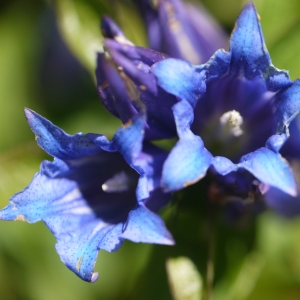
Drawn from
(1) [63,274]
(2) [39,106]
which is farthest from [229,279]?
(2) [39,106]

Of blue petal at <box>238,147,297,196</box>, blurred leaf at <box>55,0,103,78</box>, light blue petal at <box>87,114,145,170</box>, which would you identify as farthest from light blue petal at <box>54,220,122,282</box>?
blurred leaf at <box>55,0,103,78</box>

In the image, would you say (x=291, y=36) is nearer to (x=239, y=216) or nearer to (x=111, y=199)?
(x=239, y=216)

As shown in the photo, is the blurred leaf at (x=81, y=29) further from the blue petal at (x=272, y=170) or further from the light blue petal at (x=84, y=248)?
the blue petal at (x=272, y=170)

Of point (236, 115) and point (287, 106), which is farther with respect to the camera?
point (236, 115)

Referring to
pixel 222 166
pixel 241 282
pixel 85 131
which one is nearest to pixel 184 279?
pixel 241 282

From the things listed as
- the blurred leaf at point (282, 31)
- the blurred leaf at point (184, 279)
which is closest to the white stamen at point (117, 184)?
the blurred leaf at point (184, 279)

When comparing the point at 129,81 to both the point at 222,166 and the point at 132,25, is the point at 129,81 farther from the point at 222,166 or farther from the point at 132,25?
the point at 132,25

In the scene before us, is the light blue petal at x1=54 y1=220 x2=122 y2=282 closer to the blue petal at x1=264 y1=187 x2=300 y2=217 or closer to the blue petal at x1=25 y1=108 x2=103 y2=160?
the blue petal at x1=25 y1=108 x2=103 y2=160
